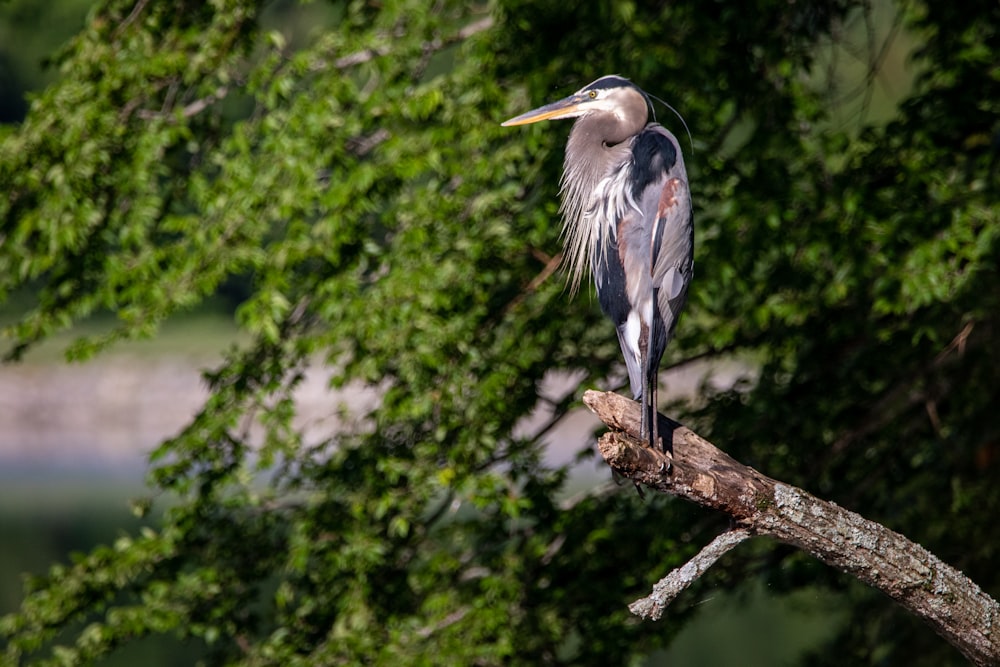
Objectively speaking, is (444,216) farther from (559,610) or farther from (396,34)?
(559,610)

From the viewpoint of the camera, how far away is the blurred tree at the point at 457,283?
13.7 feet

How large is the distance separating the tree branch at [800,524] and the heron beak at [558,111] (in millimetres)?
1175

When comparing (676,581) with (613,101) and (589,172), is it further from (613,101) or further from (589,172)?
(613,101)

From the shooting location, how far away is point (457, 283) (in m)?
4.23

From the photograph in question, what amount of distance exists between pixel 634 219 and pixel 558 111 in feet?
1.71

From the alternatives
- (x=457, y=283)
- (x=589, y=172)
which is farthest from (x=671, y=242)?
(x=457, y=283)

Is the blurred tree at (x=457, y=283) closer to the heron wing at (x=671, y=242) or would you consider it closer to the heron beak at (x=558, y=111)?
the heron beak at (x=558, y=111)

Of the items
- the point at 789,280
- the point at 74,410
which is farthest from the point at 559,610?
the point at 74,410

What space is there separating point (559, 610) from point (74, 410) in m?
19.6

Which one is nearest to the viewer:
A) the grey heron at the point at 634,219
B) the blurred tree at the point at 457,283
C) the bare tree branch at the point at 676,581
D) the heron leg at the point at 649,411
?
the bare tree branch at the point at 676,581

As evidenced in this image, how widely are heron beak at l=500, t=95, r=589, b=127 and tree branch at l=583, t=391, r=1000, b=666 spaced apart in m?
1.17

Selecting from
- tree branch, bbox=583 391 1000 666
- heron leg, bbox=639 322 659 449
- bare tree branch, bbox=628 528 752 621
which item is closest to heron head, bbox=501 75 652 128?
heron leg, bbox=639 322 659 449

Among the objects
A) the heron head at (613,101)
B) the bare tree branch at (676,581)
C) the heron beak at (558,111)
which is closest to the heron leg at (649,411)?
the bare tree branch at (676,581)

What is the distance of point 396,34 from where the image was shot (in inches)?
186
